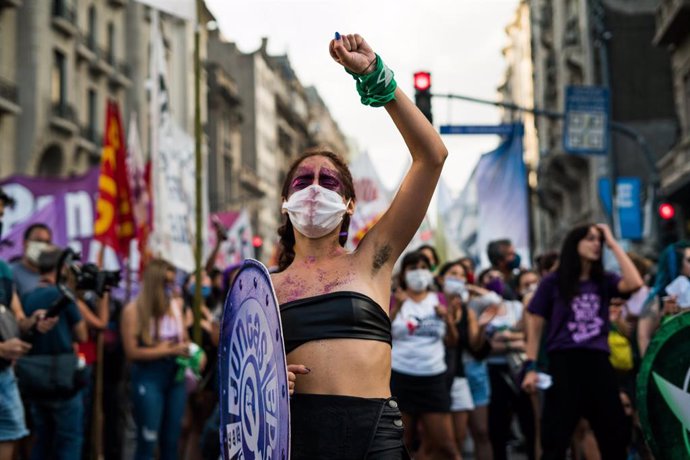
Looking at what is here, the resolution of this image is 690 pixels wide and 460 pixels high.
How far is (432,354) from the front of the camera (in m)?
7.76

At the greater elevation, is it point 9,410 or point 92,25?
point 92,25

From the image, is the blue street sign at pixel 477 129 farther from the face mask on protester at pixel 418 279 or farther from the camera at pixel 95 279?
the camera at pixel 95 279

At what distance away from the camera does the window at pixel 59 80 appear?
32844 millimetres

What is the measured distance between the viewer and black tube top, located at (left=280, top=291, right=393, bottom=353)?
10.7ft

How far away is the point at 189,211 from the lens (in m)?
10.9

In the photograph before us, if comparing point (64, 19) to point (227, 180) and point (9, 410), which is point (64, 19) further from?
point (227, 180)

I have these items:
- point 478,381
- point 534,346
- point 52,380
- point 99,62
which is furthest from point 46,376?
point 99,62

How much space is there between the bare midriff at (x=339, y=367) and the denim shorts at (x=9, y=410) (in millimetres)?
3060

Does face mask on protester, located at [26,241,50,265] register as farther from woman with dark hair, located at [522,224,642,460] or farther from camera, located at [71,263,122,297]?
woman with dark hair, located at [522,224,642,460]

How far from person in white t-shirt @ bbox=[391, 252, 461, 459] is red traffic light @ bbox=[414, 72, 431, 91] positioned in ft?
25.4

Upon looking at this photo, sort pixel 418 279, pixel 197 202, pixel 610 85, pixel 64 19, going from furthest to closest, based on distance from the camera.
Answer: pixel 610 85 → pixel 64 19 → pixel 197 202 → pixel 418 279

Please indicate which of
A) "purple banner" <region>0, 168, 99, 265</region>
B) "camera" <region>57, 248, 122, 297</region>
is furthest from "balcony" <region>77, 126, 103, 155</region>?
"camera" <region>57, 248, 122, 297</region>

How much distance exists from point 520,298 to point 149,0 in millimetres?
4276

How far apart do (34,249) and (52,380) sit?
Result: 120 centimetres
